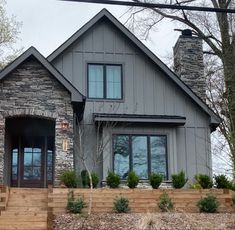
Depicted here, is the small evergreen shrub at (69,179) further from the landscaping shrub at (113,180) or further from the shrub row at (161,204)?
the shrub row at (161,204)

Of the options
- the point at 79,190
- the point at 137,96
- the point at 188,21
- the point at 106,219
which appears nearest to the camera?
the point at 106,219

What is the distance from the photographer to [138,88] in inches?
752

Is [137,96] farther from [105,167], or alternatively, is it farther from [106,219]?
[106,219]

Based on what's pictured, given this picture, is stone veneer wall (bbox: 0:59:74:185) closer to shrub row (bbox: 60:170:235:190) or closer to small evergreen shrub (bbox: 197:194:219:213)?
shrub row (bbox: 60:170:235:190)

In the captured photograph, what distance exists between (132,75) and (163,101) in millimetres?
1546

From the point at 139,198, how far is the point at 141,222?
2.43 m

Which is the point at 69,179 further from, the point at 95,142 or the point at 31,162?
the point at 31,162

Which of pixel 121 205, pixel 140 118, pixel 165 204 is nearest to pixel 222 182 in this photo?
pixel 165 204

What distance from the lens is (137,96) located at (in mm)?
19000

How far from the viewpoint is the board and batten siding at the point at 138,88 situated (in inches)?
736

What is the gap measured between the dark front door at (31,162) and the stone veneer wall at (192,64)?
6329mm

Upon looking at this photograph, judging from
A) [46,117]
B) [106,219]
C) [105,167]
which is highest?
[46,117]

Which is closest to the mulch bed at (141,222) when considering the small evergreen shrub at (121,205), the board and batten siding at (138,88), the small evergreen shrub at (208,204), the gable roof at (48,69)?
the small evergreen shrub at (121,205)

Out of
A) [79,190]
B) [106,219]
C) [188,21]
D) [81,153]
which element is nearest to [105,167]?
[81,153]
